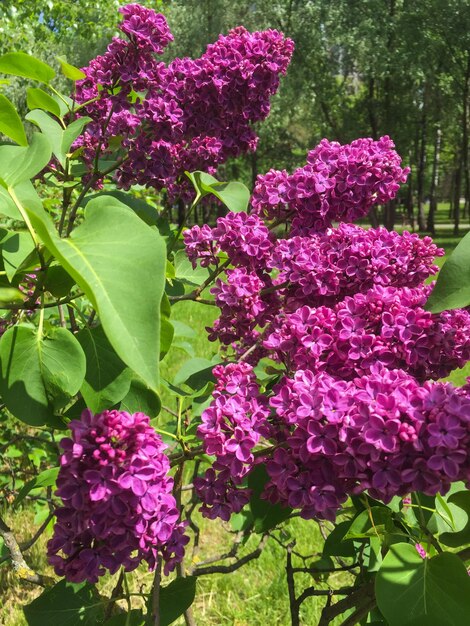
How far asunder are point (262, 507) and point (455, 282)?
2.00 feet

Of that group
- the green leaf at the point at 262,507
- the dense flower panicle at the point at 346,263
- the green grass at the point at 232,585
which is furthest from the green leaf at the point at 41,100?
the green grass at the point at 232,585

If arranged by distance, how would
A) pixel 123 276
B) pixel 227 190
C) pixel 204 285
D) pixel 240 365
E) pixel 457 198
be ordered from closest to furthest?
pixel 123 276, pixel 240 365, pixel 227 190, pixel 204 285, pixel 457 198

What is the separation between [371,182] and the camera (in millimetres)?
1443

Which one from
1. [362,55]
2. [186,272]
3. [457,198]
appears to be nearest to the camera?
[186,272]

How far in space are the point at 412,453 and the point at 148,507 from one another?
1.21 ft

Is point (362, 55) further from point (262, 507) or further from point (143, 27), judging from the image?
point (262, 507)

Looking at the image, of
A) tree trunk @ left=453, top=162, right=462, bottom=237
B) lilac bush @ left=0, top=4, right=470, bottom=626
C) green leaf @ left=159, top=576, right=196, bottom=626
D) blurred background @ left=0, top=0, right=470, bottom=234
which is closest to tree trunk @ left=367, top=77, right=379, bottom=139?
blurred background @ left=0, top=0, right=470, bottom=234

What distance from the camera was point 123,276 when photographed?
666mm

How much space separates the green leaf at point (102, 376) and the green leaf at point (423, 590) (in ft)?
1.56

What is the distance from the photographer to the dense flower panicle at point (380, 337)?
1.02m

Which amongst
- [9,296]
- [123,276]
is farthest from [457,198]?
[123,276]

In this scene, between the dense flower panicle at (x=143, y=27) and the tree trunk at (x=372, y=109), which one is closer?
the dense flower panicle at (x=143, y=27)

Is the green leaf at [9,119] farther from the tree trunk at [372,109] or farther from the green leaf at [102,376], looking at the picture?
the tree trunk at [372,109]

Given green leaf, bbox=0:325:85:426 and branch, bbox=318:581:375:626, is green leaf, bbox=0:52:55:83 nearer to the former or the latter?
green leaf, bbox=0:325:85:426
